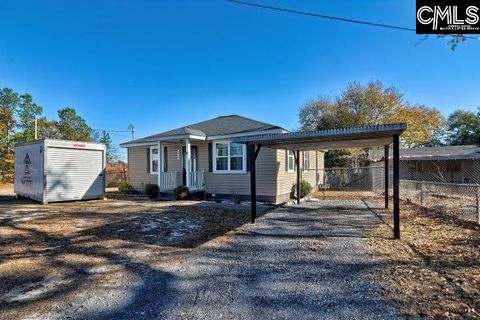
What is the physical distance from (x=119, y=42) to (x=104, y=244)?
1297 centimetres

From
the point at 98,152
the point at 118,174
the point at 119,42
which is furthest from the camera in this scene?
the point at 118,174

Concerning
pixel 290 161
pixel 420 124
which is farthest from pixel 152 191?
pixel 420 124

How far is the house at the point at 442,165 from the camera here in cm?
2264

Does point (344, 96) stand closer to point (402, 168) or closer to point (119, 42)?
point (402, 168)

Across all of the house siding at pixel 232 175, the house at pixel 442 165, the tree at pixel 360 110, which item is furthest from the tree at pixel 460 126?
the house siding at pixel 232 175

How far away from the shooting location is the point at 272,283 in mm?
3734

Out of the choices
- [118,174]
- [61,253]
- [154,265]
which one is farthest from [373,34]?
[118,174]

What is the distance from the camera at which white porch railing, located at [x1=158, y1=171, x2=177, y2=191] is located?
14.1 metres

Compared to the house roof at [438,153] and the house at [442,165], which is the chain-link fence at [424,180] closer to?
the house at [442,165]

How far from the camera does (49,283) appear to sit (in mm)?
3873

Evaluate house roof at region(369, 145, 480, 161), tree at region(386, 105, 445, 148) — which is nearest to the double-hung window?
house roof at region(369, 145, 480, 161)

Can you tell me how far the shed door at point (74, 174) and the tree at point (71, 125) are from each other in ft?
71.6

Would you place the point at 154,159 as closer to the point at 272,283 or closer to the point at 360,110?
the point at 272,283

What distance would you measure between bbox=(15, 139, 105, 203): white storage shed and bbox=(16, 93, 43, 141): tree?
18543 millimetres
